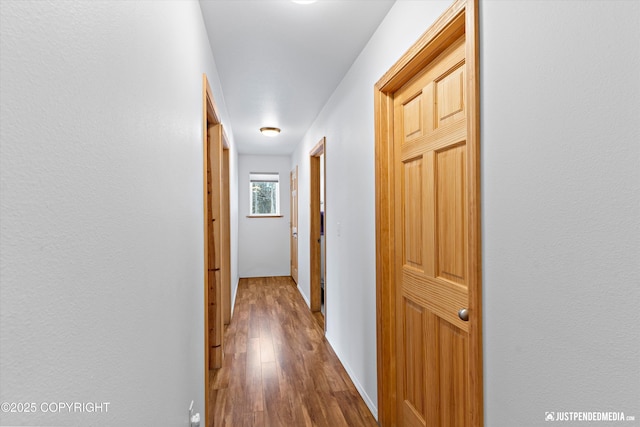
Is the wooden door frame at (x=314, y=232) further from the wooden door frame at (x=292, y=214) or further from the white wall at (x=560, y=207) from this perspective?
the white wall at (x=560, y=207)

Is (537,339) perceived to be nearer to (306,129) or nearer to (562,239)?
(562,239)

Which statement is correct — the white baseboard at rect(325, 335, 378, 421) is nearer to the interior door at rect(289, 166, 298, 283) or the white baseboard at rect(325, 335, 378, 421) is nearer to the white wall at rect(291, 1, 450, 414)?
the white wall at rect(291, 1, 450, 414)

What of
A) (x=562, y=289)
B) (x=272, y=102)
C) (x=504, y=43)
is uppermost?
(x=272, y=102)

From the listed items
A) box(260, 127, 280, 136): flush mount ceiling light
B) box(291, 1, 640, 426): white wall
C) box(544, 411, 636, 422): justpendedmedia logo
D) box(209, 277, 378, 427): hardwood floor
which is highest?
box(260, 127, 280, 136): flush mount ceiling light

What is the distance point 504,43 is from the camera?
1.05 m

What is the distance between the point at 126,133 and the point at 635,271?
113 cm

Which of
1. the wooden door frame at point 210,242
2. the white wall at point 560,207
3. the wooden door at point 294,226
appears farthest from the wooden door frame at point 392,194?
the wooden door at point 294,226

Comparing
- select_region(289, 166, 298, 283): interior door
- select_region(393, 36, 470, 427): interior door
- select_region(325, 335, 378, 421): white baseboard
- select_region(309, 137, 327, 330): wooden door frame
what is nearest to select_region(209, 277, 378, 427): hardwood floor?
select_region(325, 335, 378, 421): white baseboard

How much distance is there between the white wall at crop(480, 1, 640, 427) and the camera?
0.72m

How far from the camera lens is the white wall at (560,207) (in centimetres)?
72

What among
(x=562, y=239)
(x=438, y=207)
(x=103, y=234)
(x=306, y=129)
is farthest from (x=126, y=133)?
(x=306, y=129)

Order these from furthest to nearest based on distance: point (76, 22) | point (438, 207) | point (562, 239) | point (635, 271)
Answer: point (438, 207), point (562, 239), point (635, 271), point (76, 22)

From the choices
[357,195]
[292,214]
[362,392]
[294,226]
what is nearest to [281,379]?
[362,392]

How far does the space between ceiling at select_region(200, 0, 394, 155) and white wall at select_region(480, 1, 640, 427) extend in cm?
107
